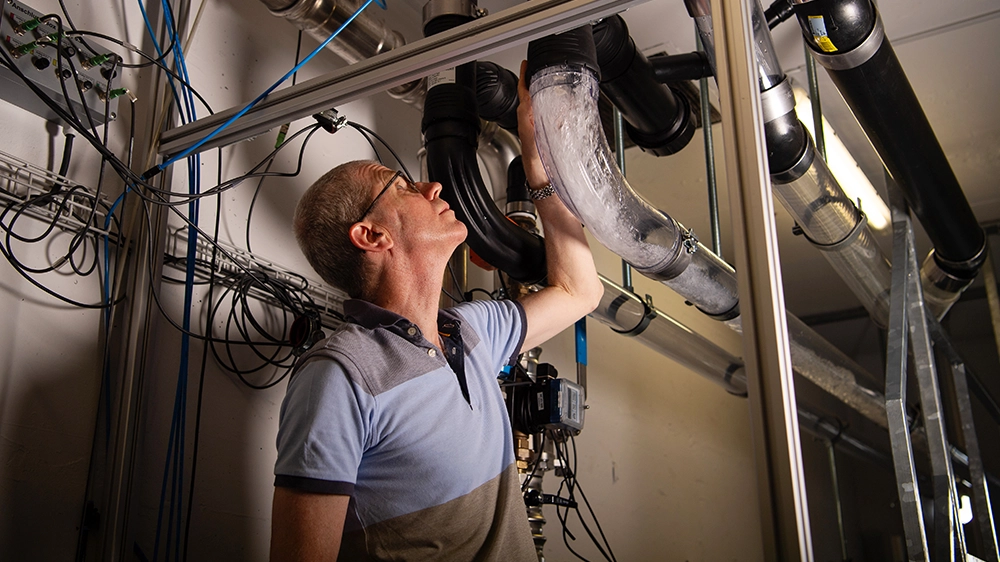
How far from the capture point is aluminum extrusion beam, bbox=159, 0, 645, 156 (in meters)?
1.10

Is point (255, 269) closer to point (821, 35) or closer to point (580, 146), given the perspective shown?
point (580, 146)

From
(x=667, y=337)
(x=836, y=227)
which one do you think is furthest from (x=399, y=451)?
(x=667, y=337)

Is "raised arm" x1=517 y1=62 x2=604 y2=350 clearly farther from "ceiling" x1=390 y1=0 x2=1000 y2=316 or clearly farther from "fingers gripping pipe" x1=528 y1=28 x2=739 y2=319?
"ceiling" x1=390 y1=0 x2=1000 y2=316

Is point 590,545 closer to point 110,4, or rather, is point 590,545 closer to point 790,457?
point 790,457

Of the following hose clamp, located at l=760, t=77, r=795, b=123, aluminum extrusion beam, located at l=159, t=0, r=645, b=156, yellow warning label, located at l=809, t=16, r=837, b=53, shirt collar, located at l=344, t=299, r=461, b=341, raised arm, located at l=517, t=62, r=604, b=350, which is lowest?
shirt collar, located at l=344, t=299, r=461, b=341

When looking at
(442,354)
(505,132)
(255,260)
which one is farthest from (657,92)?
(255,260)

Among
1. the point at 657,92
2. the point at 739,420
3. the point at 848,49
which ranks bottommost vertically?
the point at 739,420

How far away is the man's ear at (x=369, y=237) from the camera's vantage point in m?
1.41

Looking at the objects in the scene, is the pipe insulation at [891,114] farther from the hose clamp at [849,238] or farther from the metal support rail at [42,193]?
the metal support rail at [42,193]

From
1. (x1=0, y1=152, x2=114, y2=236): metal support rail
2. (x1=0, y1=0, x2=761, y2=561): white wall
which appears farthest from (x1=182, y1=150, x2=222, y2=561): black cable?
(x1=0, y1=152, x2=114, y2=236): metal support rail

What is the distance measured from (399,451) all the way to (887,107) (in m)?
1.19

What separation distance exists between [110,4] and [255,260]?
635 millimetres

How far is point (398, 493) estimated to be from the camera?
1153 mm

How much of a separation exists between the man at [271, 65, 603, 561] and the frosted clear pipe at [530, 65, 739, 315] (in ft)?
0.40
